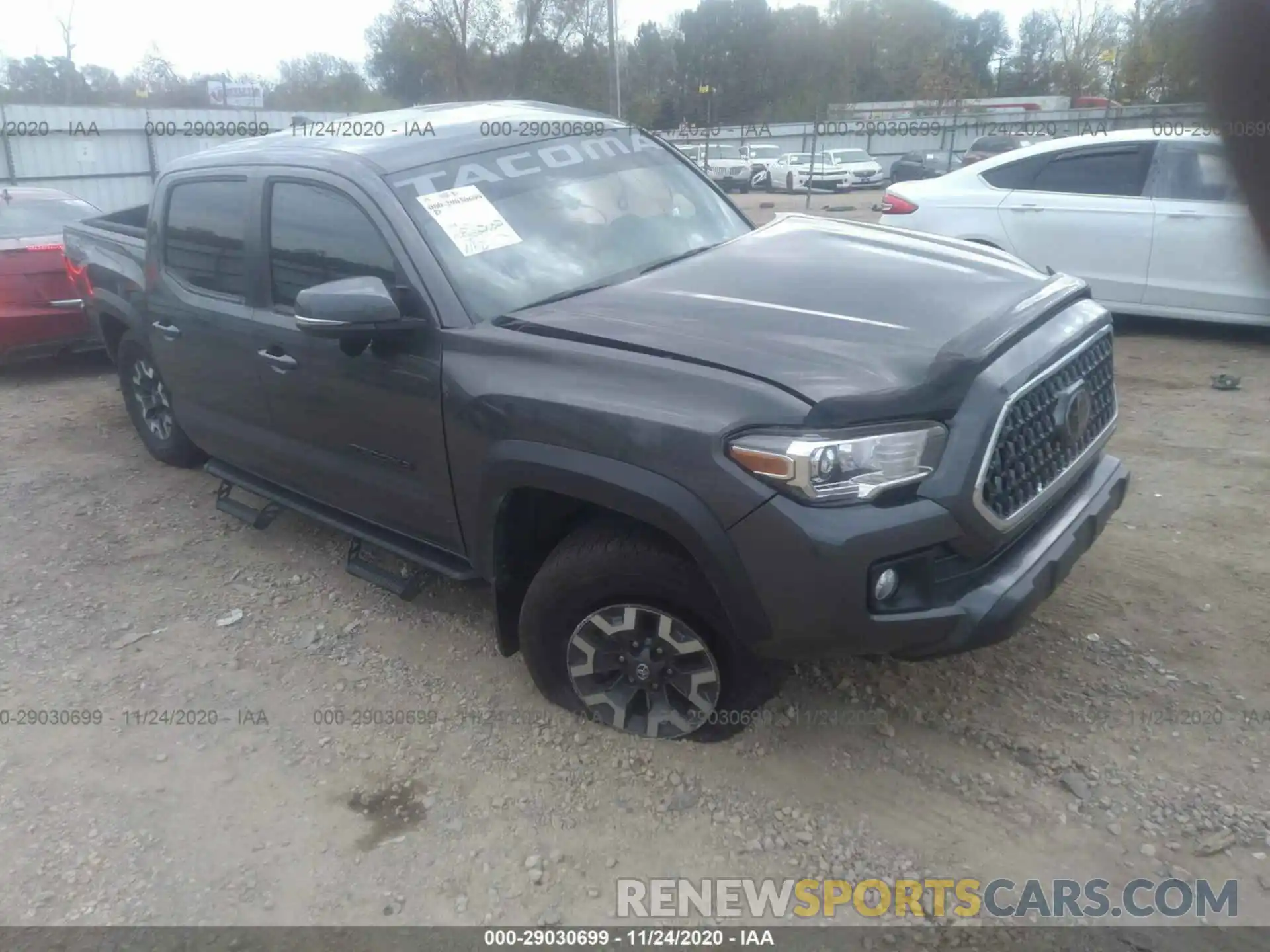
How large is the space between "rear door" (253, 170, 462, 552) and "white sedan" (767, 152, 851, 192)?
26.8m

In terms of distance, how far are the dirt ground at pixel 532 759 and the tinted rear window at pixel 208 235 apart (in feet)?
4.38

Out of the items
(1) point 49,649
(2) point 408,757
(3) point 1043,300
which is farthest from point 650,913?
(1) point 49,649

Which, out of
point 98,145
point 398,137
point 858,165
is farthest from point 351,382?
point 858,165

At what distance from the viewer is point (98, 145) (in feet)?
63.8

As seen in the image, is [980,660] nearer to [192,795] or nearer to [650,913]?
[650,913]

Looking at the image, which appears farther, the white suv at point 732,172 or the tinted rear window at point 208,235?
the white suv at point 732,172

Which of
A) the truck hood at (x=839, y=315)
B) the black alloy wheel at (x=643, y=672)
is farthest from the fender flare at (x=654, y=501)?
the truck hood at (x=839, y=315)

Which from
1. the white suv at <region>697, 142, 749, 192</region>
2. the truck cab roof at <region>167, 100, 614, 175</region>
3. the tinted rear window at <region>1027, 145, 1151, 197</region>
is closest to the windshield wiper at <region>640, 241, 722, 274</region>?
the truck cab roof at <region>167, 100, 614, 175</region>

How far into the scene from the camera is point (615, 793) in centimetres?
300

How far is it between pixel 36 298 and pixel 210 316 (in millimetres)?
4164

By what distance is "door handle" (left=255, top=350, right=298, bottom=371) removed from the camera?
382cm

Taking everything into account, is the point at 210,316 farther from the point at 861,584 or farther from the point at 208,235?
the point at 861,584

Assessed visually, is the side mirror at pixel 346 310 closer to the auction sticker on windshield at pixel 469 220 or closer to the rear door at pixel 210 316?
the auction sticker on windshield at pixel 469 220

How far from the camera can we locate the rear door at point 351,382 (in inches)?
130
